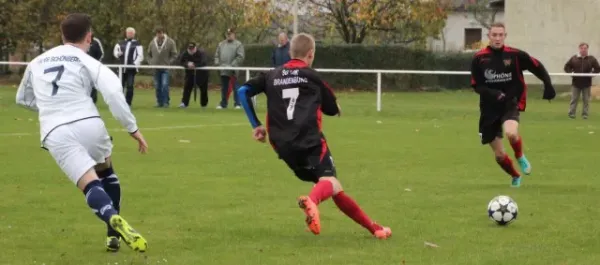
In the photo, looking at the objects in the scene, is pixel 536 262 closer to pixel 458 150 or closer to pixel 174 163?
pixel 174 163

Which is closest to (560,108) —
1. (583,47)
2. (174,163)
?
(583,47)

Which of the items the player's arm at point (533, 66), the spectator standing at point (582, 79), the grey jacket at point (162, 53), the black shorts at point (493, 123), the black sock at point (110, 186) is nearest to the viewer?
the black sock at point (110, 186)

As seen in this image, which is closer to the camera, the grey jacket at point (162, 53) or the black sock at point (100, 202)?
the black sock at point (100, 202)

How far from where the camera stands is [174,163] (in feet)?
46.4

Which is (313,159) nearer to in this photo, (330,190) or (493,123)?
(330,190)

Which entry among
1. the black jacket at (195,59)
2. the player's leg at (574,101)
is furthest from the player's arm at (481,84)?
the black jacket at (195,59)

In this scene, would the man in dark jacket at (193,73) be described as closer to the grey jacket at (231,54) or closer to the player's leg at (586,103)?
the grey jacket at (231,54)

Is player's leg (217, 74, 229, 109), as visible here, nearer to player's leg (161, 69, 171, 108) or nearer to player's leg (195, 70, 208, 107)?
player's leg (195, 70, 208, 107)

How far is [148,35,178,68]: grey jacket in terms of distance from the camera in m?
26.7

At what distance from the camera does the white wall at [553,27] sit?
39125 mm

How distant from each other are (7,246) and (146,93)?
26.7 m

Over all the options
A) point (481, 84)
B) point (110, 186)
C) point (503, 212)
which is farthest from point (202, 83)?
point (110, 186)

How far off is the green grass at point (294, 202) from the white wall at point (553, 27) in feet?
67.0

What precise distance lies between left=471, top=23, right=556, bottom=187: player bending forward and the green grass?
53cm
